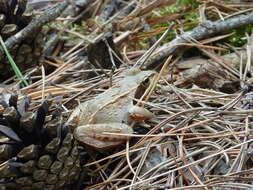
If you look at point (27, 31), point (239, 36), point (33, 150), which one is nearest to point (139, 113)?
point (33, 150)

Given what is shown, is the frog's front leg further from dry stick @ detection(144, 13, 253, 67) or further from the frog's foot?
dry stick @ detection(144, 13, 253, 67)

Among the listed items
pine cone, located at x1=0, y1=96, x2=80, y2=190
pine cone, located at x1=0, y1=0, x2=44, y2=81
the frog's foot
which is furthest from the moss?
pine cone, located at x1=0, y1=96, x2=80, y2=190

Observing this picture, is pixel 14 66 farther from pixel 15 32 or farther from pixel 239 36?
pixel 239 36

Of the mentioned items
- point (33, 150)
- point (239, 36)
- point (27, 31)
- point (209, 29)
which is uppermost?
point (27, 31)

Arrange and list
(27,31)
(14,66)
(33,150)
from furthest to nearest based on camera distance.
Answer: (27,31) < (14,66) < (33,150)

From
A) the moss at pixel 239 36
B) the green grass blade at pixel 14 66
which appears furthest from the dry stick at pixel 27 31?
the moss at pixel 239 36

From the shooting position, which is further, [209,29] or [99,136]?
[209,29]

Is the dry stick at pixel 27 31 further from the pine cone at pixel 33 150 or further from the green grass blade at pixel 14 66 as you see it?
the pine cone at pixel 33 150
